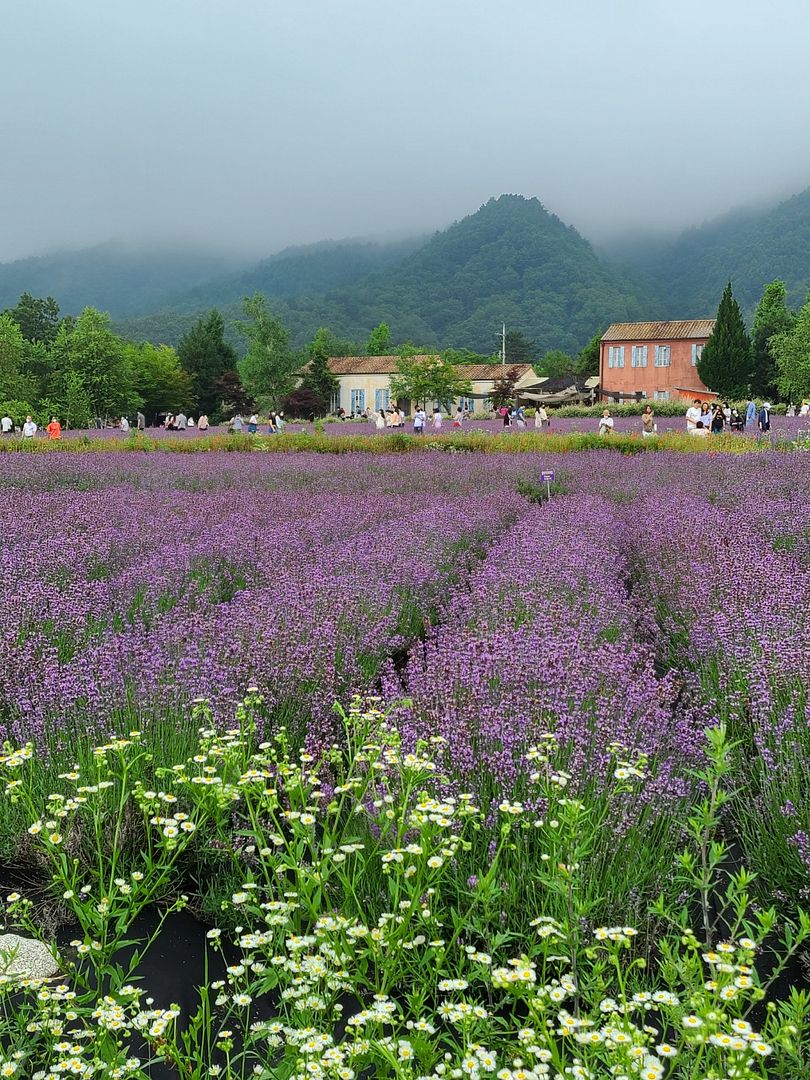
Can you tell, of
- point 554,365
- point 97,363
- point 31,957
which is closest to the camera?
point 31,957

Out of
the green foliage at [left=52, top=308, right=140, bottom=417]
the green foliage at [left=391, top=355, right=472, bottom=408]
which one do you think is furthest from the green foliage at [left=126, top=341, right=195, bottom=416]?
the green foliage at [left=391, top=355, right=472, bottom=408]

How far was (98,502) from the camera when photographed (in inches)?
322

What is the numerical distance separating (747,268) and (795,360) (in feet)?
381

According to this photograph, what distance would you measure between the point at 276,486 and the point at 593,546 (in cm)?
583

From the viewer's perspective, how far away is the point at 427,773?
2.47 metres

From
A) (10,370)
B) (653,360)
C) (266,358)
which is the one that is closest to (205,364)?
(266,358)

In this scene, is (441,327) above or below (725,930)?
above

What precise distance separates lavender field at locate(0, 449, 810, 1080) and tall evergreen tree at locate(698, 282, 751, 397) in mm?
45104

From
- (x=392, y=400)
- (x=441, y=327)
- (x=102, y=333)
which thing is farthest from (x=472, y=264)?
(x=102, y=333)

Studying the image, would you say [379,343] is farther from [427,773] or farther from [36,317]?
[427,773]

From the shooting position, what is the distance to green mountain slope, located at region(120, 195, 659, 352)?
12606 cm

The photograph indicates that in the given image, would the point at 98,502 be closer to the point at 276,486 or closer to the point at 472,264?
the point at 276,486

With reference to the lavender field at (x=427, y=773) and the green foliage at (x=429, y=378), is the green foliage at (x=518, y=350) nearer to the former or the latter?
the green foliage at (x=429, y=378)

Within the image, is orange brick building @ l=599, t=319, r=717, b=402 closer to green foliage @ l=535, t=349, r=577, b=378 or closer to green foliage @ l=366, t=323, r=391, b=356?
green foliage @ l=535, t=349, r=577, b=378
